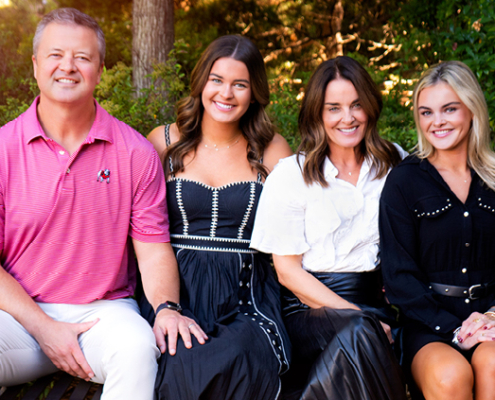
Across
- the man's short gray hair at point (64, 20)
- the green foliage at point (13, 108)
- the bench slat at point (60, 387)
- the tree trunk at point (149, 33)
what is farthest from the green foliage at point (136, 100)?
the bench slat at point (60, 387)

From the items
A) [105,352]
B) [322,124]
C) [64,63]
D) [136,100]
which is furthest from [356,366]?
[136,100]

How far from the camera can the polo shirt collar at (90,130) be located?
8.20ft

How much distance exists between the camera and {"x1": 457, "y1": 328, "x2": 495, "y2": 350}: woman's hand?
232 centimetres

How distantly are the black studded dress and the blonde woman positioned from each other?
0.65 meters

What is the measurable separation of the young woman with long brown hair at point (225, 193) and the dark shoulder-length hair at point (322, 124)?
299 millimetres

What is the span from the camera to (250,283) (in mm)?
2867

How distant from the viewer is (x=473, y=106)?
2658 mm

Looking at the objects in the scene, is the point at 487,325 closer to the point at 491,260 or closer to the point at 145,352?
the point at 491,260

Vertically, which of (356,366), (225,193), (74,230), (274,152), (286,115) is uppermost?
(286,115)

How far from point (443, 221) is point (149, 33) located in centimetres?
370

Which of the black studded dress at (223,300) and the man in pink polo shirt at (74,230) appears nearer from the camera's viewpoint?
the black studded dress at (223,300)

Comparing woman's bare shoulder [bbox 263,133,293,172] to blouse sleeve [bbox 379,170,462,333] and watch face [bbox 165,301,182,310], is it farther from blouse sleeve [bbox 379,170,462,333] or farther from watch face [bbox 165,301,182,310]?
watch face [bbox 165,301,182,310]

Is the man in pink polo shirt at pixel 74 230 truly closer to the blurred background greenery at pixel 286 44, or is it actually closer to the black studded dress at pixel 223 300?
the black studded dress at pixel 223 300

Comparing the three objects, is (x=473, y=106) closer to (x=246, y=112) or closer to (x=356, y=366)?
(x=246, y=112)
